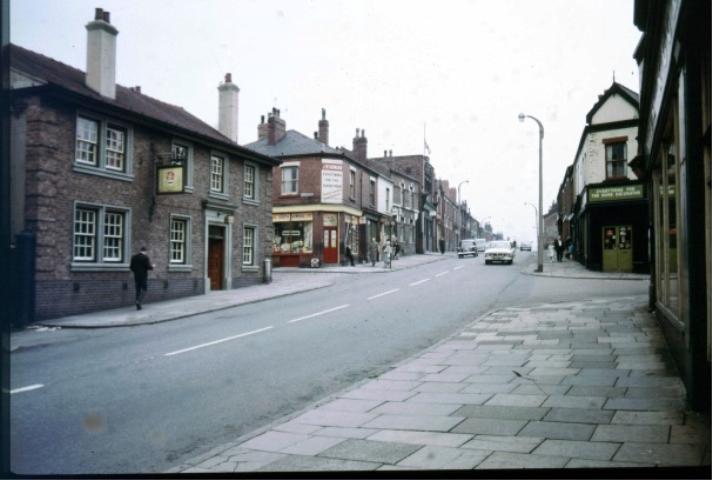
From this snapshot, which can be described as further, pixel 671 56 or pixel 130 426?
pixel 671 56

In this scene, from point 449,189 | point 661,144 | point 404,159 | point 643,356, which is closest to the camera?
point 643,356

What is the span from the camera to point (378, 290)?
2086cm

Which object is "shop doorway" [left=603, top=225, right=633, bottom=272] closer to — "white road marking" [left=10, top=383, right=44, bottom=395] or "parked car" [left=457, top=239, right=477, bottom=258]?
"parked car" [left=457, top=239, right=477, bottom=258]

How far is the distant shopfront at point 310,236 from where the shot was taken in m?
35.7

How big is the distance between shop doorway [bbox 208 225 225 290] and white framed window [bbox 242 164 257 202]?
251 cm

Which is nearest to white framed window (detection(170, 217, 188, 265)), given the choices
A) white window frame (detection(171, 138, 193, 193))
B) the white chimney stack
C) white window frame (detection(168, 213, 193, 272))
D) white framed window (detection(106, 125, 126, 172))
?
white window frame (detection(168, 213, 193, 272))

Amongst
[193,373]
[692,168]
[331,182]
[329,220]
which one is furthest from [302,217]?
[692,168]

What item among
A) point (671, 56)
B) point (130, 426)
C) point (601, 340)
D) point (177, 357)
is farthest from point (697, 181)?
point (177, 357)

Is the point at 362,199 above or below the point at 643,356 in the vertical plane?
above

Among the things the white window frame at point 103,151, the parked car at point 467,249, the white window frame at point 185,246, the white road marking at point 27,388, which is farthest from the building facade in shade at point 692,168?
the parked car at point 467,249

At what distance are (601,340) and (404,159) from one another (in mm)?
54229

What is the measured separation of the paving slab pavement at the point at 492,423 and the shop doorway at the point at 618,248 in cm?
2052

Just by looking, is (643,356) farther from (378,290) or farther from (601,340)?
(378,290)

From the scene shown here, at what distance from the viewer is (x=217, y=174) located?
2333 cm
